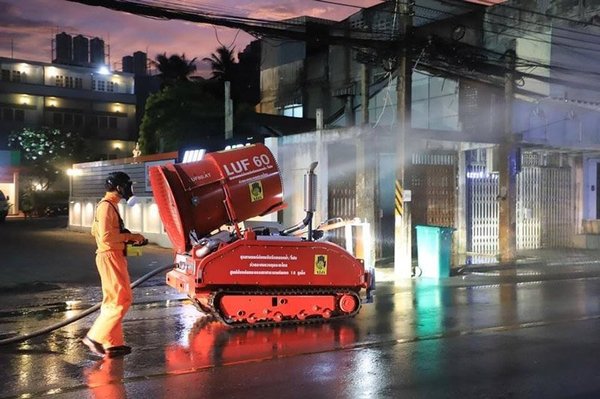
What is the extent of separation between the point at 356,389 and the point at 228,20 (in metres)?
8.49

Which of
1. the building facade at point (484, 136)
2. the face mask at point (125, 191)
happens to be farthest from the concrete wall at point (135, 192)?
the face mask at point (125, 191)

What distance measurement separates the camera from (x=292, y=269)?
8.71m

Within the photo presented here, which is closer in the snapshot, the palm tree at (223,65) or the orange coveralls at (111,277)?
the orange coveralls at (111,277)

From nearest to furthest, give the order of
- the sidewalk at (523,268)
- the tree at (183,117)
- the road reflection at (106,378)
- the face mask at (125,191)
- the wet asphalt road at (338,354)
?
the road reflection at (106,378)
the wet asphalt road at (338,354)
the face mask at (125,191)
the sidewalk at (523,268)
the tree at (183,117)

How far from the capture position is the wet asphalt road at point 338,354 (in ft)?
19.4

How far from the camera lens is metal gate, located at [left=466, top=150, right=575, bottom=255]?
19.1m

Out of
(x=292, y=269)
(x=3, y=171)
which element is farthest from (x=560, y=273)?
(x=3, y=171)

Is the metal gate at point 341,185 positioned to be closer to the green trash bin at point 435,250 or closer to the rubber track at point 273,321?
the green trash bin at point 435,250

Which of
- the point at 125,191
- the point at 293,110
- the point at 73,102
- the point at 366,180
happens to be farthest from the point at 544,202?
the point at 73,102

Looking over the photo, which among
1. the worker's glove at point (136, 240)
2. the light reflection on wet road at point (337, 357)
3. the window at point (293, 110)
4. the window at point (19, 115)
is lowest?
the light reflection on wet road at point (337, 357)

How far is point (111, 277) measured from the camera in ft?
22.9

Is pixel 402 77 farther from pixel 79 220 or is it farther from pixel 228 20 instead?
pixel 79 220

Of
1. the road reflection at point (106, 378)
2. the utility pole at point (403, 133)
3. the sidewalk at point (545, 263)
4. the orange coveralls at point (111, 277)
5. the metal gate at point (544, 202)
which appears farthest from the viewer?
the metal gate at point (544, 202)

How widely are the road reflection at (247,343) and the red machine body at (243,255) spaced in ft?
0.82
